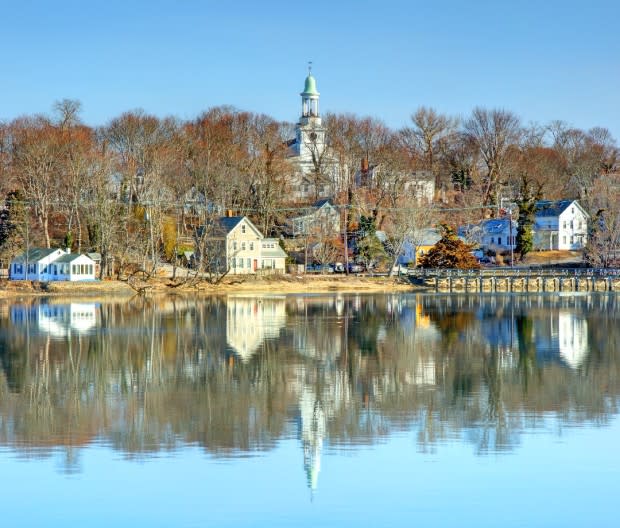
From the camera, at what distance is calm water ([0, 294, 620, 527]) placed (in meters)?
17.0

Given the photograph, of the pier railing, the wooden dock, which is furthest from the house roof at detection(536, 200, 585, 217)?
the wooden dock

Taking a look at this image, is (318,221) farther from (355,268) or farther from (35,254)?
(35,254)

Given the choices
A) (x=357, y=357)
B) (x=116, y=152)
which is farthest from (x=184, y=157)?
(x=357, y=357)

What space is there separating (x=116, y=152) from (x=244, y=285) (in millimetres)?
26278

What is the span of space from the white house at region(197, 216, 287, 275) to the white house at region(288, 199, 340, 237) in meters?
4.85

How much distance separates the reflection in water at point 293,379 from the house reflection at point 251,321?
5.4 inches

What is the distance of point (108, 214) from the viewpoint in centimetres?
7925

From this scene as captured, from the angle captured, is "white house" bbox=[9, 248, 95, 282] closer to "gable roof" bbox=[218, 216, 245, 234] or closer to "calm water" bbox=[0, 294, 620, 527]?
"gable roof" bbox=[218, 216, 245, 234]

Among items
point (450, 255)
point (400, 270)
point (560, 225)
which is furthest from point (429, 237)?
point (450, 255)

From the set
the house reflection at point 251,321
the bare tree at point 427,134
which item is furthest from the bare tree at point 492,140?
the house reflection at point 251,321

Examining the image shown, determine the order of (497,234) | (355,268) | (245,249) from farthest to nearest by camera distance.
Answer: (497,234)
(355,268)
(245,249)

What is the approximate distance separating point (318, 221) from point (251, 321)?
47.5 m

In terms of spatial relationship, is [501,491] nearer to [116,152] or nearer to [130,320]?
[130,320]

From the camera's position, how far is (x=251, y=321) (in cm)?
5200
